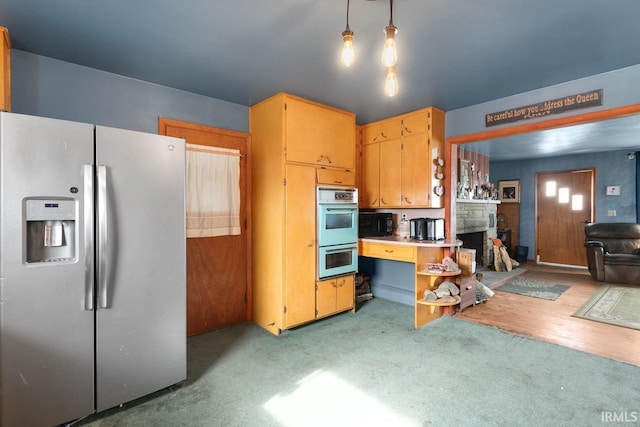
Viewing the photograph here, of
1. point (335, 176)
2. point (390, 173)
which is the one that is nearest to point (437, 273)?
point (390, 173)

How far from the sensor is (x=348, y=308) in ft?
11.9

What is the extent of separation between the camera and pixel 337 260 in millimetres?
3471

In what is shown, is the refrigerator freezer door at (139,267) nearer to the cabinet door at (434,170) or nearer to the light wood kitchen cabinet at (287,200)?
the light wood kitchen cabinet at (287,200)

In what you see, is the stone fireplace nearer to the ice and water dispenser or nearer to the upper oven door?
the upper oven door

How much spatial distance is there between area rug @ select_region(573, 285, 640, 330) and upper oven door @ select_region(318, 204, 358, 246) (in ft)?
9.10

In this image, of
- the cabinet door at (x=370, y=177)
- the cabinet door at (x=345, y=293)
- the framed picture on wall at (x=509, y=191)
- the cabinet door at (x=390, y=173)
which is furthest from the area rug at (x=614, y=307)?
the framed picture on wall at (x=509, y=191)

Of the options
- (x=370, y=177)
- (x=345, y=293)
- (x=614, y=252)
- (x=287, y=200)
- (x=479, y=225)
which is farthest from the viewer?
(x=479, y=225)

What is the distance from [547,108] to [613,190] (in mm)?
4851

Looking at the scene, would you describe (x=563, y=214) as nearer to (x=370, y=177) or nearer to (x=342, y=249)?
(x=370, y=177)

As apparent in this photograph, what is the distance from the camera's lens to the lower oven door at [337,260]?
10.9ft

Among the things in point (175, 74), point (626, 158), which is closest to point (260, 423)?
point (175, 74)

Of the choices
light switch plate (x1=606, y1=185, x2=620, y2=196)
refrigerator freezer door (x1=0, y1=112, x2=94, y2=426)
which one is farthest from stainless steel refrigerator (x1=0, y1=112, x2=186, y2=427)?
light switch plate (x1=606, y1=185, x2=620, y2=196)

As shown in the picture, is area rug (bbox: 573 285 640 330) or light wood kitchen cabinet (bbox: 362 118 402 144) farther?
light wood kitchen cabinet (bbox: 362 118 402 144)

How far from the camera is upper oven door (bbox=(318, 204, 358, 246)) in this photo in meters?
3.29
